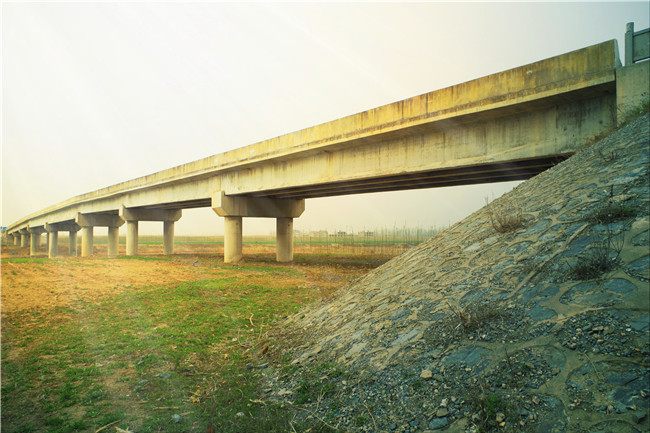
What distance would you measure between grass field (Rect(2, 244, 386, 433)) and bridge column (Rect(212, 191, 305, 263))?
34.5 ft

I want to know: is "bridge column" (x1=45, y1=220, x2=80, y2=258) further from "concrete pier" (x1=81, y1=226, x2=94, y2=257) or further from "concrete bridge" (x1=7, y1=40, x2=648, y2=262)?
"concrete bridge" (x1=7, y1=40, x2=648, y2=262)

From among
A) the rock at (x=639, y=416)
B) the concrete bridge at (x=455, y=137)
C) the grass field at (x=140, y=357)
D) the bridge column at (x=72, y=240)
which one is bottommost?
the bridge column at (x=72, y=240)

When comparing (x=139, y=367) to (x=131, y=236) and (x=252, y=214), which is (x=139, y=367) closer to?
(x=252, y=214)

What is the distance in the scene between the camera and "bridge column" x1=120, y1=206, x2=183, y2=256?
36.2 meters

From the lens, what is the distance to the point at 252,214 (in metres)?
23.8

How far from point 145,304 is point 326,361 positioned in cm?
798

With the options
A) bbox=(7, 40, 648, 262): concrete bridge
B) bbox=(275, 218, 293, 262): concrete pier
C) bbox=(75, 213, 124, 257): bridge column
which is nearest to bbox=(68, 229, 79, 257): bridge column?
bbox=(75, 213, 124, 257): bridge column

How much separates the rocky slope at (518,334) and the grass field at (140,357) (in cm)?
78

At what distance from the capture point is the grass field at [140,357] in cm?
399

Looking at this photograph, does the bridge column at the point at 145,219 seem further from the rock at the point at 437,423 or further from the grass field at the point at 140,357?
the rock at the point at 437,423

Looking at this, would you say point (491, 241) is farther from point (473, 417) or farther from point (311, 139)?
point (311, 139)

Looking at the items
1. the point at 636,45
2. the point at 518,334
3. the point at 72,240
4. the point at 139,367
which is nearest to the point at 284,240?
the point at 139,367

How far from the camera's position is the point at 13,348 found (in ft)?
20.8

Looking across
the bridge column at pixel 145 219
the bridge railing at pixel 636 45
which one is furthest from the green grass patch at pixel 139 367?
the bridge column at pixel 145 219
